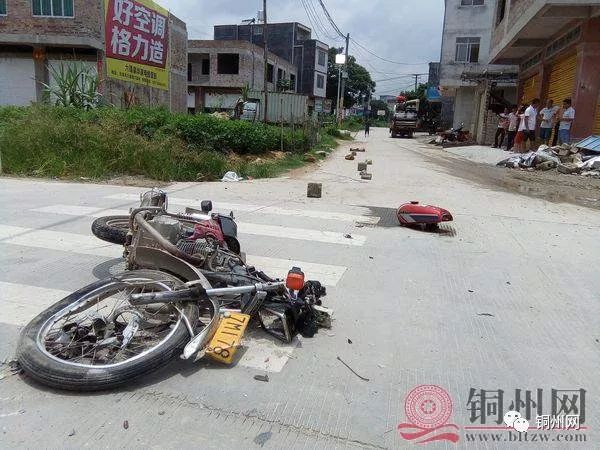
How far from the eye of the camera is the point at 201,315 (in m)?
3.08

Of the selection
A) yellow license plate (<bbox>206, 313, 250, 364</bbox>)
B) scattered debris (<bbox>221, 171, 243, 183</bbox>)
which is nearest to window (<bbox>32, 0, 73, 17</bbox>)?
scattered debris (<bbox>221, 171, 243, 183</bbox>)

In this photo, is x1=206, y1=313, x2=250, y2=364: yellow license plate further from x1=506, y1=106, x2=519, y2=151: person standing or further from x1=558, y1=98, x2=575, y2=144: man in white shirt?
x1=506, y1=106, x2=519, y2=151: person standing

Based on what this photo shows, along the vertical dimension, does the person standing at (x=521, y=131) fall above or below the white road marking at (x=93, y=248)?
above

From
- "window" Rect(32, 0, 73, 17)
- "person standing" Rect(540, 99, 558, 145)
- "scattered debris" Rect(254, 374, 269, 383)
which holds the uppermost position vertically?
"window" Rect(32, 0, 73, 17)

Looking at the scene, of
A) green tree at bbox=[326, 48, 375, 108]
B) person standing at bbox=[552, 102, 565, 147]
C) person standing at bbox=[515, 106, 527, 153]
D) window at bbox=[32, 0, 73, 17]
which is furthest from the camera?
green tree at bbox=[326, 48, 375, 108]

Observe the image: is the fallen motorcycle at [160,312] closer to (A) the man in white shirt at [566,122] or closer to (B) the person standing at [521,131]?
(A) the man in white shirt at [566,122]

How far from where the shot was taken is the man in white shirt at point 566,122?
14.5 m

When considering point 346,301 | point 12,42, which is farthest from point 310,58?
point 346,301

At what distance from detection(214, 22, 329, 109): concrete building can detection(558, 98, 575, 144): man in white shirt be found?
40.9 m

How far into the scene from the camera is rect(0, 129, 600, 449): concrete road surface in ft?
7.36

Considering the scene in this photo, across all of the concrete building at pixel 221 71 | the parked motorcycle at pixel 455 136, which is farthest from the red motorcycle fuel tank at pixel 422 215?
the concrete building at pixel 221 71

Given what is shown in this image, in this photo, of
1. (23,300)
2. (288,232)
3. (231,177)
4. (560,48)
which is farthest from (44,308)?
(560,48)

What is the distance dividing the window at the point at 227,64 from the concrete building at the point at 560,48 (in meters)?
22.7

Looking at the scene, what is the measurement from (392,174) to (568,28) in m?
9.67
